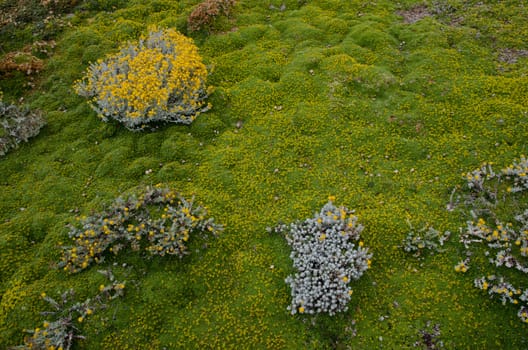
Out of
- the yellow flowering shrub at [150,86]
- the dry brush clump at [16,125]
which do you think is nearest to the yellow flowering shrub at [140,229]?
the yellow flowering shrub at [150,86]

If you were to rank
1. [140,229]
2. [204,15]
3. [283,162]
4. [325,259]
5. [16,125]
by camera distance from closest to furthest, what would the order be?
[325,259]
[140,229]
[283,162]
[16,125]
[204,15]

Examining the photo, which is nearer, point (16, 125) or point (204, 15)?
point (16, 125)

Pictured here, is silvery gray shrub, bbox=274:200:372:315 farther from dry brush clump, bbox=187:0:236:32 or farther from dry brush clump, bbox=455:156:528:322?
dry brush clump, bbox=187:0:236:32

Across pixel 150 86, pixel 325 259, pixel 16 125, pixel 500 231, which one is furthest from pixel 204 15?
pixel 500 231

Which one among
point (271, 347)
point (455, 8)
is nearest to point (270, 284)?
point (271, 347)

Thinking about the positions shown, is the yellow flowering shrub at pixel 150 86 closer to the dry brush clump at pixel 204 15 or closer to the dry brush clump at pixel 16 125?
the dry brush clump at pixel 16 125

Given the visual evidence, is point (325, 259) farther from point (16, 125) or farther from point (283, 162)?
point (16, 125)

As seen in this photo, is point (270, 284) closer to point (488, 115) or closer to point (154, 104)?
point (154, 104)
